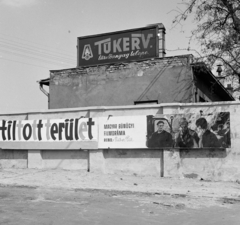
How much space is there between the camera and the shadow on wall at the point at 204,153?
1116 centimetres

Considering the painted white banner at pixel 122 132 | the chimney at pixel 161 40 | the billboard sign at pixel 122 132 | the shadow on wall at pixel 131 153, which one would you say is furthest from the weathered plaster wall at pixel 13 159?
the chimney at pixel 161 40

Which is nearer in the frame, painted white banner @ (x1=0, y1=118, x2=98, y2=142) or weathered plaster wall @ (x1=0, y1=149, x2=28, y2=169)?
painted white banner @ (x1=0, y1=118, x2=98, y2=142)

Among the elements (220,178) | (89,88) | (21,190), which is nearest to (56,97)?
(89,88)

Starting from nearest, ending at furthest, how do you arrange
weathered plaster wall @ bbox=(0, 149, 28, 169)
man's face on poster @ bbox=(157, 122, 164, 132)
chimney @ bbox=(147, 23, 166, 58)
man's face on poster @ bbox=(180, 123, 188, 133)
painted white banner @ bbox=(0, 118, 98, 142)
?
man's face on poster @ bbox=(180, 123, 188, 133), man's face on poster @ bbox=(157, 122, 164, 132), painted white banner @ bbox=(0, 118, 98, 142), weathered plaster wall @ bbox=(0, 149, 28, 169), chimney @ bbox=(147, 23, 166, 58)

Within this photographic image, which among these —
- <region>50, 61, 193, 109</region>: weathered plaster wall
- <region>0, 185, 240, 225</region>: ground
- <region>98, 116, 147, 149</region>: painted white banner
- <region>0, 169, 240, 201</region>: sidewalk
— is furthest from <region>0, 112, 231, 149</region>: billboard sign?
<region>50, 61, 193, 109</region>: weathered plaster wall

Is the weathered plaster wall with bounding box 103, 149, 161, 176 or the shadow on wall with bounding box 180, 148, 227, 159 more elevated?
the shadow on wall with bounding box 180, 148, 227, 159

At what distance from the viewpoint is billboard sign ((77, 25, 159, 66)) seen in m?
16.8

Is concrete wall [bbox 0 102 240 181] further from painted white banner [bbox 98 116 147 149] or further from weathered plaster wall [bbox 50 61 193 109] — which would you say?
weathered plaster wall [bbox 50 61 193 109]

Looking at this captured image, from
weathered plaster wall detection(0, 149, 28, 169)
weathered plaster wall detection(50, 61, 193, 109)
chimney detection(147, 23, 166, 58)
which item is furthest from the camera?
chimney detection(147, 23, 166, 58)

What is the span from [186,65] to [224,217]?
31.2ft

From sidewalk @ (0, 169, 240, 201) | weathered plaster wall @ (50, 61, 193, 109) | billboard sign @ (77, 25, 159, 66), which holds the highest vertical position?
billboard sign @ (77, 25, 159, 66)

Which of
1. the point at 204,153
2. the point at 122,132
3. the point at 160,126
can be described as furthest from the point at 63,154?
the point at 204,153

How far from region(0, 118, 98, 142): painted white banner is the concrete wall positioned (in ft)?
1.04

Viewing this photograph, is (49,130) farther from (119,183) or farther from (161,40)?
(161,40)
